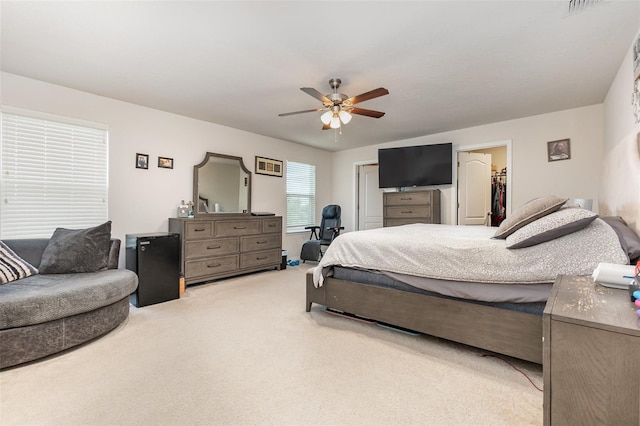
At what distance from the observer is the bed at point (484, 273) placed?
1.73m

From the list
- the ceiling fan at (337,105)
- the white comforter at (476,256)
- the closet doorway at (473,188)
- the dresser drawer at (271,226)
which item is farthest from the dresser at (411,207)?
the white comforter at (476,256)

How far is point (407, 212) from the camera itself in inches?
199

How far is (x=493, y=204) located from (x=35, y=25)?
6.47m

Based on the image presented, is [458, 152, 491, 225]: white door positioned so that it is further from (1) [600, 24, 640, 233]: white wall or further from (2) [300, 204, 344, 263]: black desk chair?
(2) [300, 204, 344, 263]: black desk chair

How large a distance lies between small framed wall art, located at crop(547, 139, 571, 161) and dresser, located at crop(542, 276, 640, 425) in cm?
376

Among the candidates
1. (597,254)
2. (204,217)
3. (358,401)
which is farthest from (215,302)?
(597,254)

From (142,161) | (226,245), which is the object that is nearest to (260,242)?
(226,245)

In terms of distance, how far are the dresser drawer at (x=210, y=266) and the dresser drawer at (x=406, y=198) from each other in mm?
2807

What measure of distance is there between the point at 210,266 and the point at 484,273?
335 cm

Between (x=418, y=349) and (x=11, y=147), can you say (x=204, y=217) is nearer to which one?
(x=11, y=147)

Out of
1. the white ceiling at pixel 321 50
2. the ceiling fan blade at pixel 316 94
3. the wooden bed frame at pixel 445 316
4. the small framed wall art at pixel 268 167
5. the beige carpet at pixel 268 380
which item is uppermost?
the white ceiling at pixel 321 50

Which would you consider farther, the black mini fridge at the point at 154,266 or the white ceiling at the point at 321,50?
the black mini fridge at the point at 154,266

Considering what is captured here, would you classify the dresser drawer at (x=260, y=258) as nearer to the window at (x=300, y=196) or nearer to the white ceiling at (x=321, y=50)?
the window at (x=300, y=196)

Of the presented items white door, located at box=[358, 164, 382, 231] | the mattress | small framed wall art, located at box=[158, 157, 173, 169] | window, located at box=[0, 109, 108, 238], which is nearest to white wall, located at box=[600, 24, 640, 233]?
the mattress
